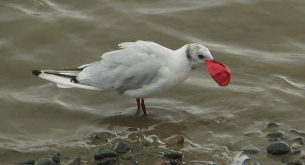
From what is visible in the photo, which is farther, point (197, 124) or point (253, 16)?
point (253, 16)

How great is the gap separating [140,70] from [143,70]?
39mm

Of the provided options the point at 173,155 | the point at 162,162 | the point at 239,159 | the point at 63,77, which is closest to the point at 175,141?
the point at 173,155

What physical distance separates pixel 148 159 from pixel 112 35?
11.8ft

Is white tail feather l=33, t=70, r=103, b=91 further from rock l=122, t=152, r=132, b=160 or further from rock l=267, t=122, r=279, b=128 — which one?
rock l=267, t=122, r=279, b=128

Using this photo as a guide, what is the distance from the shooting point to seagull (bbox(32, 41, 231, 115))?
21.9ft

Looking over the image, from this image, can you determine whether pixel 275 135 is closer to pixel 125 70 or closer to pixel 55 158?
pixel 125 70

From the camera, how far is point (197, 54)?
6.66 meters

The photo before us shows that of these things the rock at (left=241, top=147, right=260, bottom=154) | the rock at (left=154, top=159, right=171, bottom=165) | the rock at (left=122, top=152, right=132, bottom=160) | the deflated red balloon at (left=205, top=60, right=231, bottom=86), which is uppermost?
the deflated red balloon at (left=205, top=60, right=231, bottom=86)

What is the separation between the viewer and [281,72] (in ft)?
27.0

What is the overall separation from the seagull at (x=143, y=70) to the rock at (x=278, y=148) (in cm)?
93

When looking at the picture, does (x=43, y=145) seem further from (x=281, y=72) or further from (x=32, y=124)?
(x=281, y=72)

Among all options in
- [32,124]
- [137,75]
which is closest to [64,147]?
[32,124]

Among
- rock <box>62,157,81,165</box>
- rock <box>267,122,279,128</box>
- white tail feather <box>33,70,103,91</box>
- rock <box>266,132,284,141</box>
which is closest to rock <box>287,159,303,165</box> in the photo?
rock <box>266,132,284,141</box>

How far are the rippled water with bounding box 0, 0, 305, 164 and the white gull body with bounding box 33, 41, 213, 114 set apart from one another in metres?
0.43
